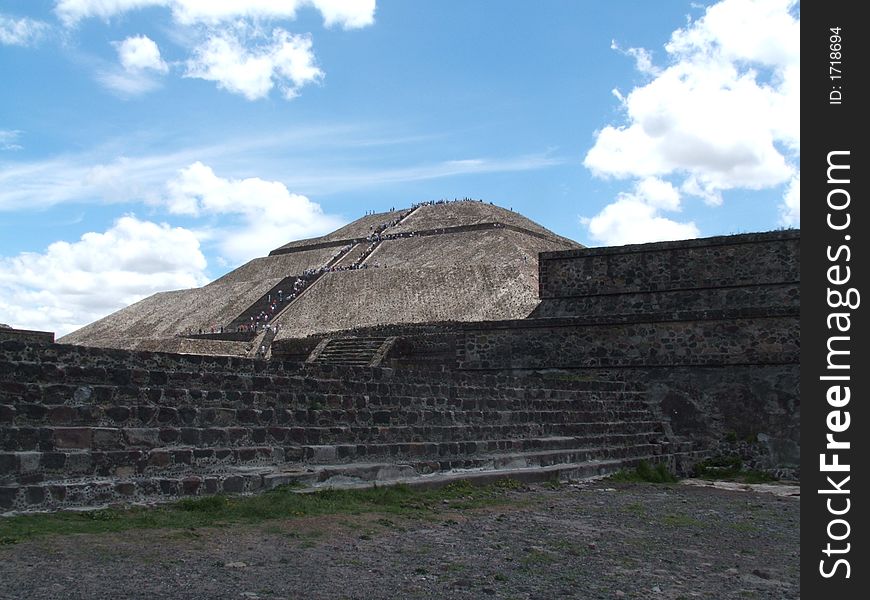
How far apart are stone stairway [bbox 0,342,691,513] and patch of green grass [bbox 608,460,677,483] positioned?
0.21 m

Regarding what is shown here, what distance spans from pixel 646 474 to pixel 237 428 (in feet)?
24.2

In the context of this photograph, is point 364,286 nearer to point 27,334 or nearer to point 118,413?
point 27,334

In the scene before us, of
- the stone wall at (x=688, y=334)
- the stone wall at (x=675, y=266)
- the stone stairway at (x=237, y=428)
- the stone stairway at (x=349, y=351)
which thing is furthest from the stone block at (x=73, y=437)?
the stone wall at (x=675, y=266)

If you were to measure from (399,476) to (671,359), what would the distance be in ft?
32.7

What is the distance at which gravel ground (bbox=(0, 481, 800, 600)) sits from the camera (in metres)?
4.83

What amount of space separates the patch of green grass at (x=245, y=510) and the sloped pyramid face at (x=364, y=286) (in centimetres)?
2291

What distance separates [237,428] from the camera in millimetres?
8570

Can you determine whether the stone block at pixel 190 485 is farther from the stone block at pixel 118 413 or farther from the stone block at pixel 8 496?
the stone block at pixel 8 496

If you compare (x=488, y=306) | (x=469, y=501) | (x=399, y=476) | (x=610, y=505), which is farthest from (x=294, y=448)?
(x=488, y=306)

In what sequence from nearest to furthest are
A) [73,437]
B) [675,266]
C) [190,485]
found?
1. [73,437]
2. [190,485]
3. [675,266]

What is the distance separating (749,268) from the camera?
1966 cm

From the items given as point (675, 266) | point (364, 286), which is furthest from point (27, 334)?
point (364, 286)

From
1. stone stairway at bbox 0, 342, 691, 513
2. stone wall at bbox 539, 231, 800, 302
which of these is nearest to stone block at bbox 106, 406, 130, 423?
stone stairway at bbox 0, 342, 691, 513

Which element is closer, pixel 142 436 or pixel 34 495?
pixel 34 495
